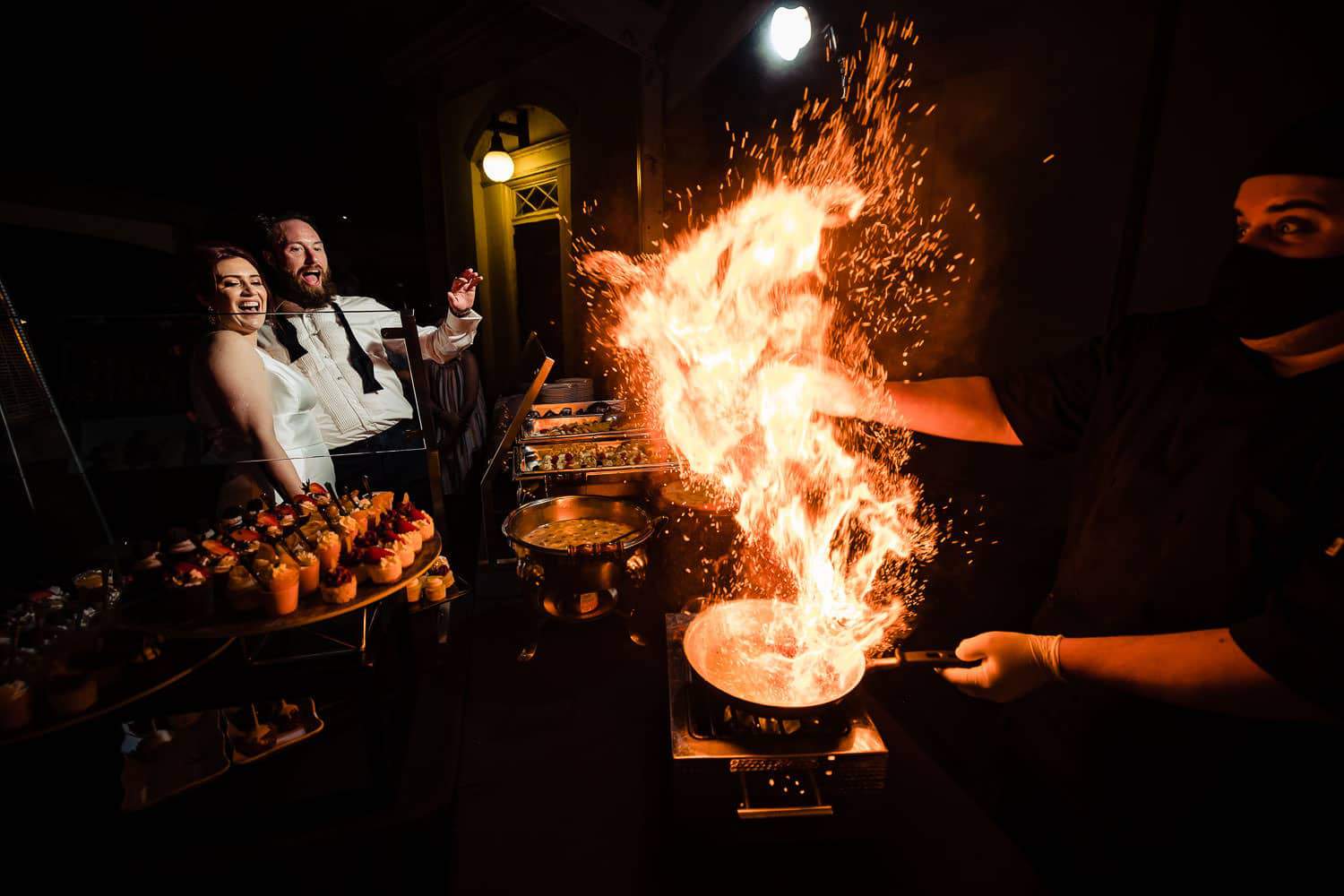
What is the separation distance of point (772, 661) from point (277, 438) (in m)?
2.49

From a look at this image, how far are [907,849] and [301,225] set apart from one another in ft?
15.4

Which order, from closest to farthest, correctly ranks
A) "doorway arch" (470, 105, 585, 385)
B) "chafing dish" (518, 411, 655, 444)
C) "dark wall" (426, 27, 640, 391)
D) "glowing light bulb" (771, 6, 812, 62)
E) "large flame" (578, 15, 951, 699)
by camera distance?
"large flame" (578, 15, 951, 699) → "glowing light bulb" (771, 6, 812, 62) → "chafing dish" (518, 411, 655, 444) → "dark wall" (426, 27, 640, 391) → "doorway arch" (470, 105, 585, 385)

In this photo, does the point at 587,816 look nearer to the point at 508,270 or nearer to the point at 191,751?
the point at 191,751

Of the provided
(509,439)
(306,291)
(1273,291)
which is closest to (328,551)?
(509,439)

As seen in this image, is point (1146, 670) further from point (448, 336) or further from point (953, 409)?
point (448, 336)

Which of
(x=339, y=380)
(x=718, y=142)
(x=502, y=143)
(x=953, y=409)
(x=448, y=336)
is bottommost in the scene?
(x=953, y=409)

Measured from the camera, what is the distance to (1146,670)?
1.45m

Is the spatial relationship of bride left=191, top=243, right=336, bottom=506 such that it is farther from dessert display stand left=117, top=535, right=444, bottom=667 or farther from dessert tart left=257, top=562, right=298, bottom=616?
dessert display stand left=117, top=535, right=444, bottom=667

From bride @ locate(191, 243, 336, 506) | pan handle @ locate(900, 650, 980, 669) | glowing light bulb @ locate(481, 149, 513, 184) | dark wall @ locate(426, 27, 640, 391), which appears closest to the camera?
pan handle @ locate(900, 650, 980, 669)

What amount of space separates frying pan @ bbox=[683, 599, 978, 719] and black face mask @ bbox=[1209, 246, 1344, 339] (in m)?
1.33

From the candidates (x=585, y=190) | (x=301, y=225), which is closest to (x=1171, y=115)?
(x=301, y=225)

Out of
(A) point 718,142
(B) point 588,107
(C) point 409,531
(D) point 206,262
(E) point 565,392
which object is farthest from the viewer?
(B) point 588,107

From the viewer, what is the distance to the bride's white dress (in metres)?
2.24

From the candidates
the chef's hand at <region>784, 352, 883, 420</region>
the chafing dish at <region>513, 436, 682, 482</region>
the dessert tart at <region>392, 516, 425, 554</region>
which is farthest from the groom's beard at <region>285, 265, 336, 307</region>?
the chef's hand at <region>784, 352, 883, 420</region>
